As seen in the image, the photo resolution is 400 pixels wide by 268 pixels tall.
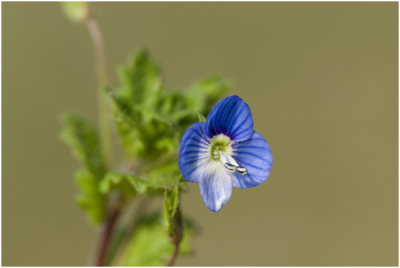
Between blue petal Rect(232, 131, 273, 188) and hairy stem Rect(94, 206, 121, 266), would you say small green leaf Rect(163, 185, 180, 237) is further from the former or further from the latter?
hairy stem Rect(94, 206, 121, 266)

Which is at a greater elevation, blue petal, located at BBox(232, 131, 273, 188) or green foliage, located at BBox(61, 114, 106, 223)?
green foliage, located at BBox(61, 114, 106, 223)

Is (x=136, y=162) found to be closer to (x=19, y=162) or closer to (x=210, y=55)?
(x=19, y=162)

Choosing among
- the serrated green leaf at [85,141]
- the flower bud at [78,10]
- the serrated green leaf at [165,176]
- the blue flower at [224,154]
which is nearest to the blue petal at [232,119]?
the blue flower at [224,154]

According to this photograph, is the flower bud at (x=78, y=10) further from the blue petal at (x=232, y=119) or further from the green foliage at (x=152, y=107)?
the blue petal at (x=232, y=119)

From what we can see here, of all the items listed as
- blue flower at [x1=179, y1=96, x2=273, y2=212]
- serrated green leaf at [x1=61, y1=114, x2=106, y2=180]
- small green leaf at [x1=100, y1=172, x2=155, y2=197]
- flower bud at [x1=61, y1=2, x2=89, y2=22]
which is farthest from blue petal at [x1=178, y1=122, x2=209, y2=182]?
flower bud at [x1=61, y1=2, x2=89, y2=22]

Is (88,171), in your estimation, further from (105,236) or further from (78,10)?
(78,10)

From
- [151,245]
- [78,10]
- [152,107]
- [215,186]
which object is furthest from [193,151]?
[78,10]
